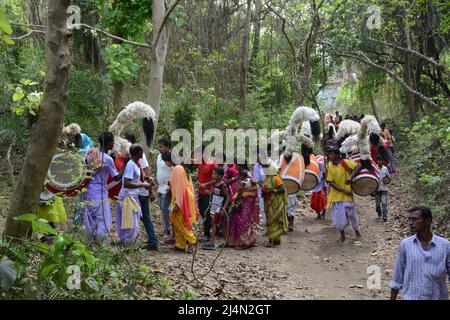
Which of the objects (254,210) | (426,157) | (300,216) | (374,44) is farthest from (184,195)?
(374,44)

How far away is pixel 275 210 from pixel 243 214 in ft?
1.79

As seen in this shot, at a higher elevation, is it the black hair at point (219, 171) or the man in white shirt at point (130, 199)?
the black hair at point (219, 171)

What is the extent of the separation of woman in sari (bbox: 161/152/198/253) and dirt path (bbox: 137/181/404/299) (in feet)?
0.74

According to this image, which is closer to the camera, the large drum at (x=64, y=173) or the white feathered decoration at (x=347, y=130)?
the large drum at (x=64, y=173)

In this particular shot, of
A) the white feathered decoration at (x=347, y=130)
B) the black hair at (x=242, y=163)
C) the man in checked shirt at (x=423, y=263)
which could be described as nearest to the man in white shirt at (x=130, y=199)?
the black hair at (x=242, y=163)

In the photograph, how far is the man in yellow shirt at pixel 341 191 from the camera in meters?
8.57

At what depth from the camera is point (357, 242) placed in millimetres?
8719

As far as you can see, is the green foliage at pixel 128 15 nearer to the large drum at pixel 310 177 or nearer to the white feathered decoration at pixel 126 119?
the white feathered decoration at pixel 126 119

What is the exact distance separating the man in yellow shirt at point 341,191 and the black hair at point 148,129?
3098 mm

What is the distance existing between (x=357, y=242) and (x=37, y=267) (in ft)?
18.3

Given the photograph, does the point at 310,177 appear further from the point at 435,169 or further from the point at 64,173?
the point at 64,173

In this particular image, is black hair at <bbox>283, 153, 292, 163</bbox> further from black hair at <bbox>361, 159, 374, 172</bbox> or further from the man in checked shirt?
the man in checked shirt

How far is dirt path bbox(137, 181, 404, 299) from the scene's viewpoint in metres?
6.34

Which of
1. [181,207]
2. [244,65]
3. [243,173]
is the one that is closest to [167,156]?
[181,207]
